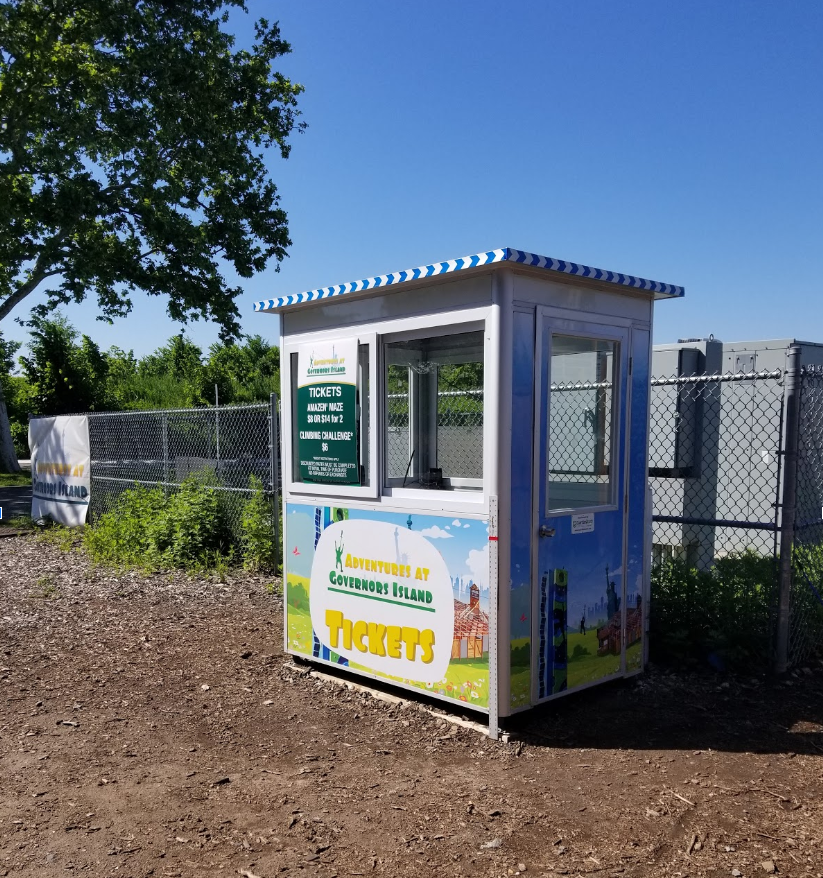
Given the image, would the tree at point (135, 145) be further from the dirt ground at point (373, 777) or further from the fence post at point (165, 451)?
the dirt ground at point (373, 777)

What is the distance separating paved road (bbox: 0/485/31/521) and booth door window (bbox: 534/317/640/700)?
11.9 metres

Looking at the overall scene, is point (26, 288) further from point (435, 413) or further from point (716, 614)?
point (716, 614)

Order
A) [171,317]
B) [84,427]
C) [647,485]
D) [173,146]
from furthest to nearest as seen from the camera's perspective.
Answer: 1. [171,317]
2. [173,146]
3. [84,427]
4. [647,485]

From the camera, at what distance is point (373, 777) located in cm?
362

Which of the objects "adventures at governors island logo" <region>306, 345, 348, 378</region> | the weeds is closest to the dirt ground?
"adventures at governors island logo" <region>306, 345, 348, 378</region>

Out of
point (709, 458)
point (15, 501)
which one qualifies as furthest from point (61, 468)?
point (709, 458)

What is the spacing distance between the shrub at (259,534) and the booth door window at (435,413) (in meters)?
3.20

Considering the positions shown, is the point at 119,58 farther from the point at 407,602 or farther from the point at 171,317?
the point at 407,602

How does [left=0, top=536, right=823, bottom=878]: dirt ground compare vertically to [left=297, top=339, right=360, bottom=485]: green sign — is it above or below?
below

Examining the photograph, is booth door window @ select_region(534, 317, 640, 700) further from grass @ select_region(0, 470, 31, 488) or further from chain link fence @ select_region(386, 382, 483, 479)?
grass @ select_region(0, 470, 31, 488)

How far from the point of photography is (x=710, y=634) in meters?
4.96

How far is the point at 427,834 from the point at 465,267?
2.66 m

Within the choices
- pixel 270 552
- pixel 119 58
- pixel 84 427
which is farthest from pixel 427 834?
pixel 119 58

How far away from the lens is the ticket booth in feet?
13.3
